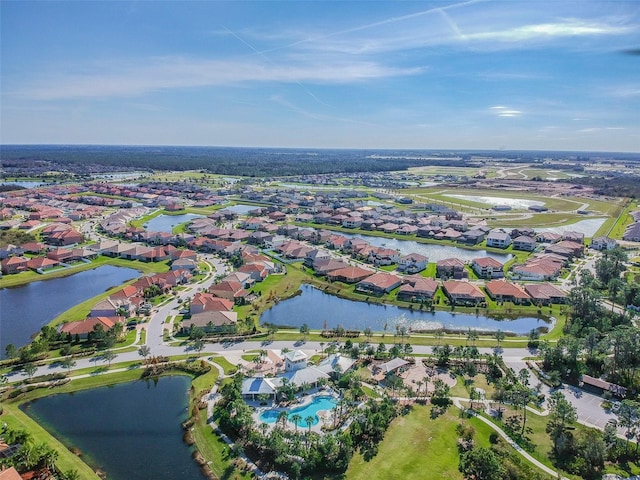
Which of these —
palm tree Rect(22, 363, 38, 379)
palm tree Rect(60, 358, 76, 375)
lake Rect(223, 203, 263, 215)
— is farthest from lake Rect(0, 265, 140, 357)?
lake Rect(223, 203, 263, 215)

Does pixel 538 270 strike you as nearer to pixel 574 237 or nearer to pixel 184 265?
pixel 574 237

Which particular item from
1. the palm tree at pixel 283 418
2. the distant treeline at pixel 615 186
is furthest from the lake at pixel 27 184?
the distant treeline at pixel 615 186

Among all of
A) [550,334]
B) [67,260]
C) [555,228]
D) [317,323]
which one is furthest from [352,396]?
[555,228]

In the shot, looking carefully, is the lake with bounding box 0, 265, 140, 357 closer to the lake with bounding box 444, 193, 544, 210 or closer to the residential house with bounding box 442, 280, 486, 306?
the residential house with bounding box 442, 280, 486, 306

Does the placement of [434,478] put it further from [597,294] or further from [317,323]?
[597,294]

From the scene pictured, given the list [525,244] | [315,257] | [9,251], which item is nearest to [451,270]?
[315,257]
